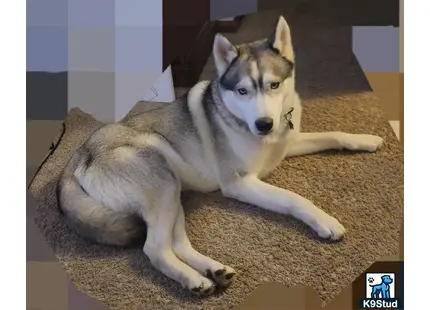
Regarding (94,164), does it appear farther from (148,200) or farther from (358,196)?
(358,196)

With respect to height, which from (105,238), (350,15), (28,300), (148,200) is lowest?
(28,300)

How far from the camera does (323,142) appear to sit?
162 cm

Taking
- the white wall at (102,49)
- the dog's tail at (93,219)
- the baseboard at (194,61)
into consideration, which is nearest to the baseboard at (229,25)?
the baseboard at (194,61)

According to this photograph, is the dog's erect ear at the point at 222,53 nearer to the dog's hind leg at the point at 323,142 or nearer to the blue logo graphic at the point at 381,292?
the dog's hind leg at the point at 323,142

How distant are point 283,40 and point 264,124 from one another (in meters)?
0.26

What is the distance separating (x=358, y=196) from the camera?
155cm

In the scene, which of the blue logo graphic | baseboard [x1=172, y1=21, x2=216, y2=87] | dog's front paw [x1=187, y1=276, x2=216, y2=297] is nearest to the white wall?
baseboard [x1=172, y1=21, x2=216, y2=87]

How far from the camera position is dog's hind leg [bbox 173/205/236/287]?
1.44m

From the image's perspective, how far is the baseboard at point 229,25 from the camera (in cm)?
156

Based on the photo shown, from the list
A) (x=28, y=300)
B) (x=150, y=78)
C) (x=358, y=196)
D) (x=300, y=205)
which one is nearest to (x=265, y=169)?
(x=300, y=205)

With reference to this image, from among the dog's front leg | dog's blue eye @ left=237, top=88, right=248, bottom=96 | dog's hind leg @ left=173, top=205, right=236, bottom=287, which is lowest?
dog's hind leg @ left=173, top=205, right=236, bottom=287

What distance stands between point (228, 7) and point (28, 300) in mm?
1006

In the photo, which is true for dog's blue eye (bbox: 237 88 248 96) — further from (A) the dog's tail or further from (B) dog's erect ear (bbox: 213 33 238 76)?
(A) the dog's tail

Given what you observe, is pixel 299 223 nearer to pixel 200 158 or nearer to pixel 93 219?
pixel 200 158
